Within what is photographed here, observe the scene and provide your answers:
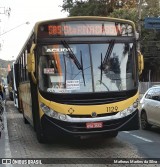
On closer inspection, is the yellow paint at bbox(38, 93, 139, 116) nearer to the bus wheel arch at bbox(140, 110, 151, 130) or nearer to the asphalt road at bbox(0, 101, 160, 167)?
the asphalt road at bbox(0, 101, 160, 167)

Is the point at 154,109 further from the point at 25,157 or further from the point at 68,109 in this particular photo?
the point at 25,157

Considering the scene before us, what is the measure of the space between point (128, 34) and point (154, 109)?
395cm

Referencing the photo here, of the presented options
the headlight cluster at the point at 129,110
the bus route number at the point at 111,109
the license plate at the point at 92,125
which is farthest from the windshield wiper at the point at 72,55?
the headlight cluster at the point at 129,110

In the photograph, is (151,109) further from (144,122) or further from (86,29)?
(86,29)

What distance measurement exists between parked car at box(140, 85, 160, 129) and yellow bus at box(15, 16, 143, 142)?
3.34 meters

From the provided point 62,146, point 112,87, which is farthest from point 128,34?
point 62,146

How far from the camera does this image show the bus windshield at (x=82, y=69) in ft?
33.2

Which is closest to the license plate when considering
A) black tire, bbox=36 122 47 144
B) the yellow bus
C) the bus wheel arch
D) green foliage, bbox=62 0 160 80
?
the yellow bus

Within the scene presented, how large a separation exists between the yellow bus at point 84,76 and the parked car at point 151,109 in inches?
132

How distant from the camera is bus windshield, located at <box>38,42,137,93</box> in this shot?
33.2 feet

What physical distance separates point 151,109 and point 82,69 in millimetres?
4746

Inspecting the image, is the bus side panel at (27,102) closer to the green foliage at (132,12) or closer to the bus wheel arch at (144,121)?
the bus wheel arch at (144,121)

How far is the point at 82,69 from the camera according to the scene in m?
10.2

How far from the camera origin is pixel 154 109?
45.4ft
